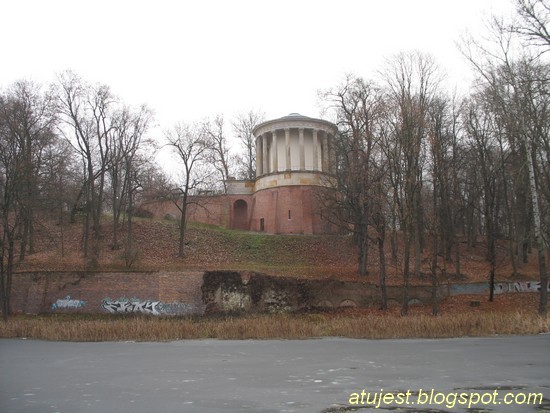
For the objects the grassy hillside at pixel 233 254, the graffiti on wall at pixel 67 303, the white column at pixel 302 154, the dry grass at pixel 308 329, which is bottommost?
the dry grass at pixel 308 329

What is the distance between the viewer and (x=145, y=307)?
28297 mm

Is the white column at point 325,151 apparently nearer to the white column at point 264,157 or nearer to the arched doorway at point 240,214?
the white column at point 264,157

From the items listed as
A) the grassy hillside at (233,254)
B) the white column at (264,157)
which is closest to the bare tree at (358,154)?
the grassy hillside at (233,254)

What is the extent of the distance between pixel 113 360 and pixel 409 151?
18.6 metres

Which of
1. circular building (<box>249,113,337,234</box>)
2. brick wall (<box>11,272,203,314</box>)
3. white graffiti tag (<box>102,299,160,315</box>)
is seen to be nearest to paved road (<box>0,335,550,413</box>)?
white graffiti tag (<box>102,299,160,315</box>)

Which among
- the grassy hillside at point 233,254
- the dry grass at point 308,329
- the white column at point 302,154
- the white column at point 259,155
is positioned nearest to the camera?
the dry grass at point 308,329

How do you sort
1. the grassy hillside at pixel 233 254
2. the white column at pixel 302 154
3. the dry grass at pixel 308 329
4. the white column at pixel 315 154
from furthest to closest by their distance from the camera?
the white column at pixel 315 154, the white column at pixel 302 154, the grassy hillside at pixel 233 254, the dry grass at pixel 308 329

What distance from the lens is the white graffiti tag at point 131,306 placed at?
28250mm

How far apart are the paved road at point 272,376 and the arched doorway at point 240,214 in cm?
3630

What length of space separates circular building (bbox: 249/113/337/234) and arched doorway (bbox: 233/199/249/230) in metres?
2.46

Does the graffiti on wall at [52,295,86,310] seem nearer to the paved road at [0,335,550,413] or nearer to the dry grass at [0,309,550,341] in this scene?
the dry grass at [0,309,550,341]

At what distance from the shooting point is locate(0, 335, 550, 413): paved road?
7707 mm

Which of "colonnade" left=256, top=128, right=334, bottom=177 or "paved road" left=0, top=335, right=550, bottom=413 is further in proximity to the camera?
"colonnade" left=256, top=128, right=334, bottom=177

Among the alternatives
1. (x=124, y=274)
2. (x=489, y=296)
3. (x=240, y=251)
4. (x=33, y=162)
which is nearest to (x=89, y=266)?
(x=124, y=274)
